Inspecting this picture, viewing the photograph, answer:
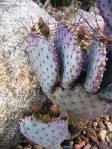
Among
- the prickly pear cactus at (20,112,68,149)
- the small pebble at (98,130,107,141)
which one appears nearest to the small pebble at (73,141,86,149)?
the small pebble at (98,130,107,141)

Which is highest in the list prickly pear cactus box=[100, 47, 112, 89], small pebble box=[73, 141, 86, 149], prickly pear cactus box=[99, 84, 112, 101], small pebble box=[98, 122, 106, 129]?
prickly pear cactus box=[100, 47, 112, 89]

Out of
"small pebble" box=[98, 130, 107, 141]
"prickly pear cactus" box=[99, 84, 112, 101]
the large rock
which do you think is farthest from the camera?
"small pebble" box=[98, 130, 107, 141]

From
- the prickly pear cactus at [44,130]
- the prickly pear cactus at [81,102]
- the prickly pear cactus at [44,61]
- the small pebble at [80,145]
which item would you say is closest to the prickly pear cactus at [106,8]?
the prickly pear cactus at [44,61]

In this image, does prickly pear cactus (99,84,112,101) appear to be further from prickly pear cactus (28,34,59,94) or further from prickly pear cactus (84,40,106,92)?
prickly pear cactus (28,34,59,94)

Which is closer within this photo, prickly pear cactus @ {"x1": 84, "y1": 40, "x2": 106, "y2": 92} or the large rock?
prickly pear cactus @ {"x1": 84, "y1": 40, "x2": 106, "y2": 92}

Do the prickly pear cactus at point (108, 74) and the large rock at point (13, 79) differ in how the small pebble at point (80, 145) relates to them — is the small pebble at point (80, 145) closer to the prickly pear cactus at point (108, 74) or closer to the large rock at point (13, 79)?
the large rock at point (13, 79)
